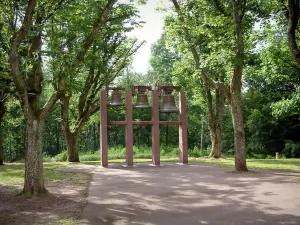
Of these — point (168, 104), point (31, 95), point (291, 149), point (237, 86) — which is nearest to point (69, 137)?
point (168, 104)

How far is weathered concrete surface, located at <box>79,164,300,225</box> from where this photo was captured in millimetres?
6027

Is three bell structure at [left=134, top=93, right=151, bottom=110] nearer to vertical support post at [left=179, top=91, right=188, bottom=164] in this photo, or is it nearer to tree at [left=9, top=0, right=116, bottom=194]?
vertical support post at [left=179, top=91, right=188, bottom=164]

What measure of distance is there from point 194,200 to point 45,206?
10.8 ft

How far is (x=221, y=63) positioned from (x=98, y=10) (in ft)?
16.1

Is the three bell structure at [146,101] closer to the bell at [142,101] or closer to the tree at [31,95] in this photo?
the bell at [142,101]

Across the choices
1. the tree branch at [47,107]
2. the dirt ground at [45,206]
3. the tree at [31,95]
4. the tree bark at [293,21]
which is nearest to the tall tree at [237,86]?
the tree bark at [293,21]

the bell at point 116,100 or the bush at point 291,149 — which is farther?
the bush at point 291,149

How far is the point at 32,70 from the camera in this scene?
9266mm

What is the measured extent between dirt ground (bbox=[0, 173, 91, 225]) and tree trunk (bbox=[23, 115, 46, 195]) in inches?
11.9

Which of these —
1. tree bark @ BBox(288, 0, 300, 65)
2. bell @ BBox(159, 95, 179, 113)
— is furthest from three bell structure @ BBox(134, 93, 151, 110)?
tree bark @ BBox(288, 0, 300, 65)

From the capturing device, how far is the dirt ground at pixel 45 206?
247 inches

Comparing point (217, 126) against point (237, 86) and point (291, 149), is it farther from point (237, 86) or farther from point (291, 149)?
point (291, 149)

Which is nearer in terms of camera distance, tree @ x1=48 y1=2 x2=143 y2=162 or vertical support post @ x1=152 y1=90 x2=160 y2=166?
tree @ x1=48 y1=2 x2=143 y2=162

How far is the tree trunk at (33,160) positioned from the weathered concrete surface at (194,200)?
1369mm
